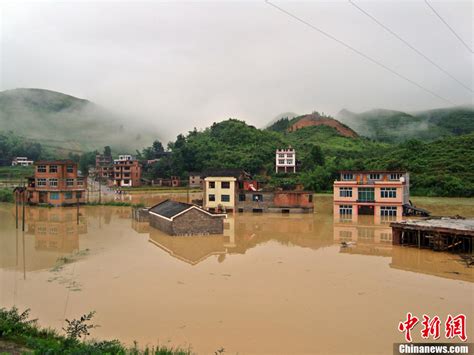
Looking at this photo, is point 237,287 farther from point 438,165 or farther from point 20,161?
point 20,161

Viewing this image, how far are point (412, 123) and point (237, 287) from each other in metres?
163

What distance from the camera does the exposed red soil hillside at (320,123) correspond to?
412 ft

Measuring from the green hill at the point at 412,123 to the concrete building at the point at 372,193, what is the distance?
93867mm

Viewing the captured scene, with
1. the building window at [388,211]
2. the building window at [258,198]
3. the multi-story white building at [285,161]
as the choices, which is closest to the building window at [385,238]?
the building window at [388,211]

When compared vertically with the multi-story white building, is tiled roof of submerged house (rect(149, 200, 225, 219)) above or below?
below

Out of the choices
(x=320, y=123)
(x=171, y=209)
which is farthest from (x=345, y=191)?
(x=320, y=123)

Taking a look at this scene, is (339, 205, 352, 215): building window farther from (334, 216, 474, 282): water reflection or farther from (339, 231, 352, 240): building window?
(339, 231, 352, 240): building window

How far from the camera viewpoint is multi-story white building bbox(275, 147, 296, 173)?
7269 centimetres

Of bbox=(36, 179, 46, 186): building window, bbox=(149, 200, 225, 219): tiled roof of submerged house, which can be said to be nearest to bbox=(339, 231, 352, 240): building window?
bbox=(149, 200, 225, 219): tiled roof of submerged house

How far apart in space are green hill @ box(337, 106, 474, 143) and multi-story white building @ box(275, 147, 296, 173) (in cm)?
6861

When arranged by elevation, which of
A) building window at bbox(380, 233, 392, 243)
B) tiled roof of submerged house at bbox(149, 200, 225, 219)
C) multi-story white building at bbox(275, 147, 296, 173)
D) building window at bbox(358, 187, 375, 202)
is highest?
multi-story white building at bbox(275, 147, 296, 173)

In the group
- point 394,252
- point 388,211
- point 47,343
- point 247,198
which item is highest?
point 247,198

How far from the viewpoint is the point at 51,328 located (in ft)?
35.2

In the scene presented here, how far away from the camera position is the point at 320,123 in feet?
422
